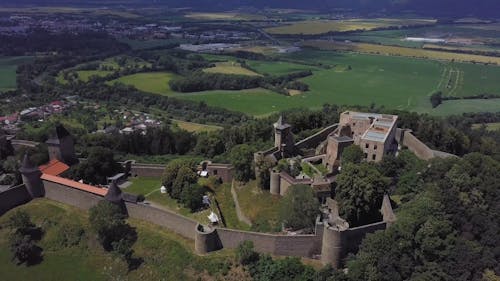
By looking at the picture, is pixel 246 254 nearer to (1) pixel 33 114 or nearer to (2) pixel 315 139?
(2) pixel 315 139

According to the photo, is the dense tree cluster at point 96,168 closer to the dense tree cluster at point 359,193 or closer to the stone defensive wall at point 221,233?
the stone defensive wall at point 221,233

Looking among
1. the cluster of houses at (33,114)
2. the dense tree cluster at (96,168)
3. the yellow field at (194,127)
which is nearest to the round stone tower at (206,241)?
the dense tree cluster at (96,168)

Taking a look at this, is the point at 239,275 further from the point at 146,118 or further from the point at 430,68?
the point at 430,68

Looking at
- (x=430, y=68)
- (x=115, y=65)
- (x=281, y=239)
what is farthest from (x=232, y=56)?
(x=281, y=239)

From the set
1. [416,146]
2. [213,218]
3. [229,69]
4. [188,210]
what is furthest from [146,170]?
[229,69]

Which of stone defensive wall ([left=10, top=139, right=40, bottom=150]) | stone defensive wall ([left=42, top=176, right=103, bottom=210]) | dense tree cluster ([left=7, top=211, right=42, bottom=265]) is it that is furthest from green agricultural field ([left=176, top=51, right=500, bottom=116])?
dense tree cluster ([left=7, top=211, right=42, bottom=265])

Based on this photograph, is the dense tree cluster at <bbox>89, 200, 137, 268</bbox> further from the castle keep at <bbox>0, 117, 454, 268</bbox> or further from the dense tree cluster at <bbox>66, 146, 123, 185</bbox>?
the dense tree cluster at <bbox>66, 146, 123, 185</bbox>
